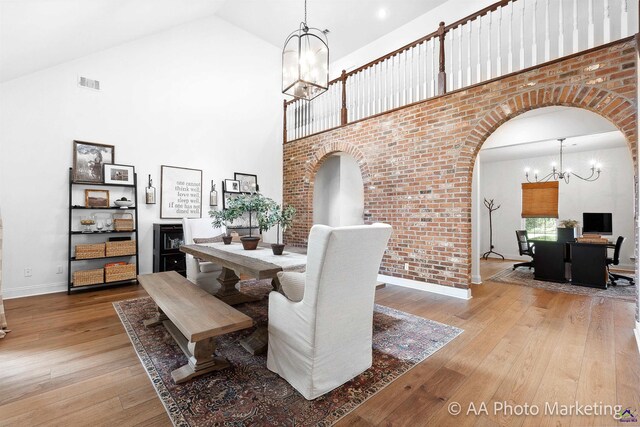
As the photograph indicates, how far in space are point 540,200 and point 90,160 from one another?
9348mm

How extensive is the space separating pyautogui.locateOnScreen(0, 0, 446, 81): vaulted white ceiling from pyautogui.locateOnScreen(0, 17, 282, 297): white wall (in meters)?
0.23

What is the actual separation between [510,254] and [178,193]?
8.17m

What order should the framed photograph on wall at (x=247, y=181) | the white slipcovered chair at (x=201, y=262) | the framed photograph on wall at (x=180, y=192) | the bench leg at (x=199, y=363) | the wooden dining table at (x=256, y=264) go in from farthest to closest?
the framed photograph on wall at (x=247, y=181), the framed photograph on wall at (x=180, y=192), the white slipcovered chair at (x=201, y=262), the wooden dining table at (x=256, y=264), the bench leg at (x=199, y=363)

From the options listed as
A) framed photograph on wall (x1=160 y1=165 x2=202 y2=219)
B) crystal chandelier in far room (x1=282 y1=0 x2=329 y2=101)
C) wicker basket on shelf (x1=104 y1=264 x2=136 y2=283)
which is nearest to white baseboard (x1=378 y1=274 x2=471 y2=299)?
crystal chandelier in far room (x1=282 y1=0 x2=329 y2=101)

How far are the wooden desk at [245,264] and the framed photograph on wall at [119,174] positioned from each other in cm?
195

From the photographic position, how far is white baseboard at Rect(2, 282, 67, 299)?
11.3 ft

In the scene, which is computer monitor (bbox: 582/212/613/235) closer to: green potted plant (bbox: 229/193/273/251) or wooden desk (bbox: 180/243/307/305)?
wooden desk (bbox: 180/243/307/305)

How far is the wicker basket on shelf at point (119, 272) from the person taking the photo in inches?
152

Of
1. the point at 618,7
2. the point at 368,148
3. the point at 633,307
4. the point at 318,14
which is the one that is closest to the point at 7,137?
the point at 368,148

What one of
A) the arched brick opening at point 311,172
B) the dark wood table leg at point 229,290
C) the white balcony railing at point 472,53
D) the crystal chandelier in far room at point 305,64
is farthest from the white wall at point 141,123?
the crystal chandelier in far room at point 305,64

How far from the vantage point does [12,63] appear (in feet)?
10.2

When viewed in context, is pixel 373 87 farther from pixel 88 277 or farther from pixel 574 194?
pixel 574 194

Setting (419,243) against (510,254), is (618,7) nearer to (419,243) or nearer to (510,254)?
(419,243)

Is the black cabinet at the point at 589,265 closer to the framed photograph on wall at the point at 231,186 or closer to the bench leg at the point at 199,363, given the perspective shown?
the bench leg at the point at 199,363
